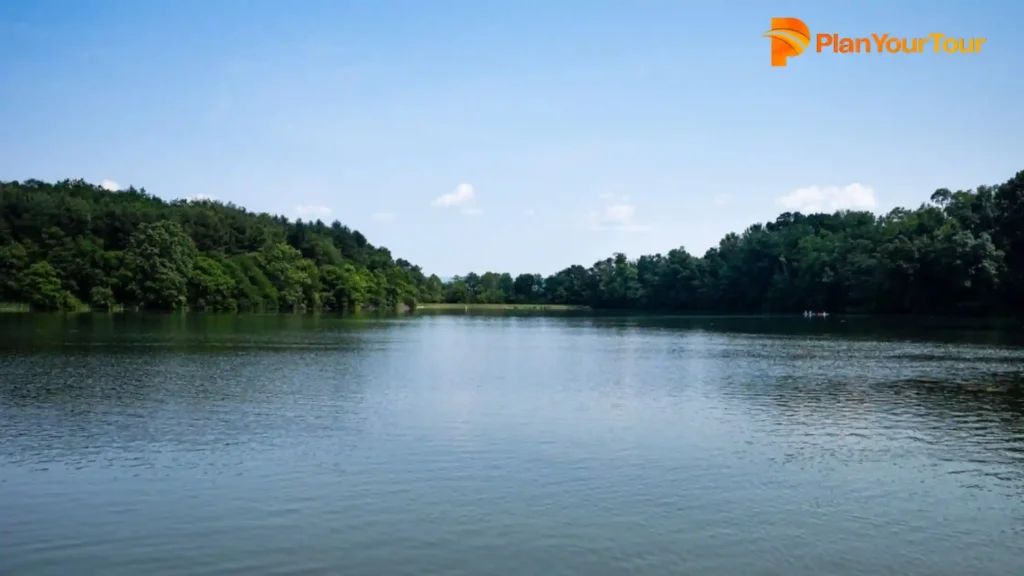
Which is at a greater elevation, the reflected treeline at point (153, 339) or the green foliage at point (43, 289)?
the green foliage at point (43, 289)

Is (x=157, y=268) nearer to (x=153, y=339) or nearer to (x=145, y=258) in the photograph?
(x=145, y=258)

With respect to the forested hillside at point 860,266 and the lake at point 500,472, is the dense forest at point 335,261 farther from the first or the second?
the lake at point 500,472

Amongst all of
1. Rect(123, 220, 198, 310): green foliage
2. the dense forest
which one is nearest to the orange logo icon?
the dense forest

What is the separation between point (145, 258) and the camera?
102m

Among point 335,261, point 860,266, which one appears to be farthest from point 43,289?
point 860,266

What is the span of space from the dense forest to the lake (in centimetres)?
6724

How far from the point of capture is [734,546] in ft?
42.0

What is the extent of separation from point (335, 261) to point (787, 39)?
119677 millimetres

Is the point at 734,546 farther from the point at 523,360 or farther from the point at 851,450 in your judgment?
the point at 523,360

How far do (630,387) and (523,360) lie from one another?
12806 millimetres

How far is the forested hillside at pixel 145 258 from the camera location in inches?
3883

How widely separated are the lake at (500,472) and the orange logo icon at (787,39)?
1595cm

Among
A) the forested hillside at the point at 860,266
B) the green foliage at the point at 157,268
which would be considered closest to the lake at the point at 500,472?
the forested hillside at the point at 860,266

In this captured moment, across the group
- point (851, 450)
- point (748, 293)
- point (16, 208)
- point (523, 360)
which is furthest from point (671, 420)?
point (748, 293)
